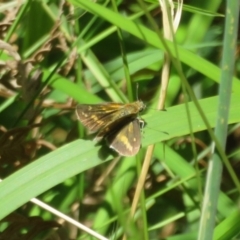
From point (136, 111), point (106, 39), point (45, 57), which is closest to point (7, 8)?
point (45, 57)

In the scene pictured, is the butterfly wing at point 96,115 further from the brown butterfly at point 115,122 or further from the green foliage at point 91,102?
the green foliage at point 91,102

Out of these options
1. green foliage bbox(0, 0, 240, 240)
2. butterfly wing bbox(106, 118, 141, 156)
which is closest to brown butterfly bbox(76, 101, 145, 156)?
butterfly wing bbox(106, 118, 141, 156)

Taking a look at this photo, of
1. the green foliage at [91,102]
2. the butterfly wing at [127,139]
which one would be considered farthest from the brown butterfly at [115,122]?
the green foliage at [91,102]

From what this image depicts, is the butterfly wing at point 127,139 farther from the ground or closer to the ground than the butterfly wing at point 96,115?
closer to the ground

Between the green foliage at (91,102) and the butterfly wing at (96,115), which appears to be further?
the green foliage at (91,102)

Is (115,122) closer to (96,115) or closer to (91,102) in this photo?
(96,115)

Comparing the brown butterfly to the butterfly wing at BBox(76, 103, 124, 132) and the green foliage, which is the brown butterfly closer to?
the butterfly wing at BBox(76, 103, 124, 132)

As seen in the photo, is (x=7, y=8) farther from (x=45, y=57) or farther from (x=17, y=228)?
(x=17, y=228)
